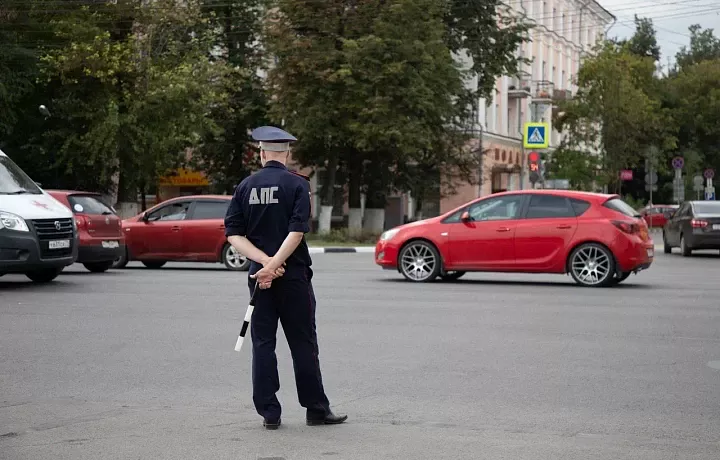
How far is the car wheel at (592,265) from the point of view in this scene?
19484 millimetres

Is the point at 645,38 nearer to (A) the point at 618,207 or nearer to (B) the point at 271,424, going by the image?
(A) the point at 618,207

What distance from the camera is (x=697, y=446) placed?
698cm

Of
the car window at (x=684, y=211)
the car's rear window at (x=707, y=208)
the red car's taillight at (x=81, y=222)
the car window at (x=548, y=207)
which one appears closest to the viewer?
the car window at (x=548, y=207)

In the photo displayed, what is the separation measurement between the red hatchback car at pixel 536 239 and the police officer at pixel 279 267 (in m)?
12.6

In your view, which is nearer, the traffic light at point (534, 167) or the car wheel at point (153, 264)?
the car wheel at point (153, 264)

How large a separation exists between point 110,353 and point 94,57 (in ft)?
Answer: 104

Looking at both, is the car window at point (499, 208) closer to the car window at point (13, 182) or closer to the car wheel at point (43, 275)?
the car wheel at point (43, 275)

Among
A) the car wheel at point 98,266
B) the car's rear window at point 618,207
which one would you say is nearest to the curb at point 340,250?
the car wheel at point 98,266

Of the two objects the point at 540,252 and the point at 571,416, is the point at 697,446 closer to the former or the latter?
the point at 571,416

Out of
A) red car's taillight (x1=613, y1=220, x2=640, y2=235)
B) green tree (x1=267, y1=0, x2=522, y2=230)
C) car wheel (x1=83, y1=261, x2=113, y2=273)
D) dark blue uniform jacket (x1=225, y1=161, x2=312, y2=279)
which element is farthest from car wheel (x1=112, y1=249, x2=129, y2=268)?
green tree (x1=267, y1=0, x2=522, y2=230)

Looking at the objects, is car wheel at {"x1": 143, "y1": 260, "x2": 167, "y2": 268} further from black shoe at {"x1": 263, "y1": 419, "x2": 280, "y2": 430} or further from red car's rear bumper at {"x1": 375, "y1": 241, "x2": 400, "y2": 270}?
black shoe at {"x1": 263, "y1": 419, "x2": 280, "y2": 430}

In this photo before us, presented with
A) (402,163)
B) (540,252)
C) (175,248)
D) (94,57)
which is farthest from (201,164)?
(540,252)

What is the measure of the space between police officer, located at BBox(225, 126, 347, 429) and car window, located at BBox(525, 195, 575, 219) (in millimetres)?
12782

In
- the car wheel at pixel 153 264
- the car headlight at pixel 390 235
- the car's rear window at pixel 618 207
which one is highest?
the car's rear window at pixel 618 207
